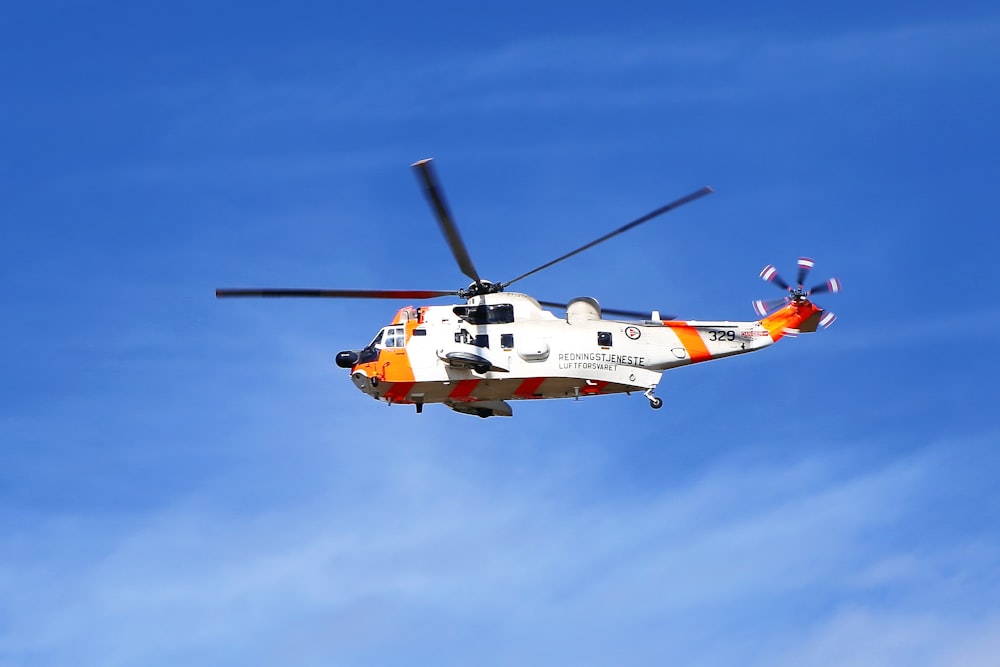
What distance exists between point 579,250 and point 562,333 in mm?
4523

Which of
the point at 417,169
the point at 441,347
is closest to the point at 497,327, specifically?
the point at 441,347

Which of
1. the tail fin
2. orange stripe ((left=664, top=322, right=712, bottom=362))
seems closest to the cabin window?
orange stripe ((left=664, top=322, right=712, bottom=362))

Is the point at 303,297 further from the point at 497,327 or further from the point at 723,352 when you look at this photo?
the point at 723,352

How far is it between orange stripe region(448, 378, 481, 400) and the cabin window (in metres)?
2.37

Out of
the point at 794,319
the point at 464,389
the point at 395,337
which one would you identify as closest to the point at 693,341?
the point at 794,319

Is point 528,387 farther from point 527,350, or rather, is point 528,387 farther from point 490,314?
point 490,314

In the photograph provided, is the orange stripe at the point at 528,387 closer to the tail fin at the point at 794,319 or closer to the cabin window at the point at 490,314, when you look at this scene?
the cabin window at the point at 490,314

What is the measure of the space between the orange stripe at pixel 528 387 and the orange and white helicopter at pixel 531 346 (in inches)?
2.9

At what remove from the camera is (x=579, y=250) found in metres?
52.2

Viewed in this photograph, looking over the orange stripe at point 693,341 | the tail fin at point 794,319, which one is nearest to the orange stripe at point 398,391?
the orange stripe at point 693,341

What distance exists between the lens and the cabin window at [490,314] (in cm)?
5603

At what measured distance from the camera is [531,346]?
55.2m

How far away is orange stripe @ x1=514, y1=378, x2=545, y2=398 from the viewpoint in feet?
182

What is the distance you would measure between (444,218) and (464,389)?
8779mm
